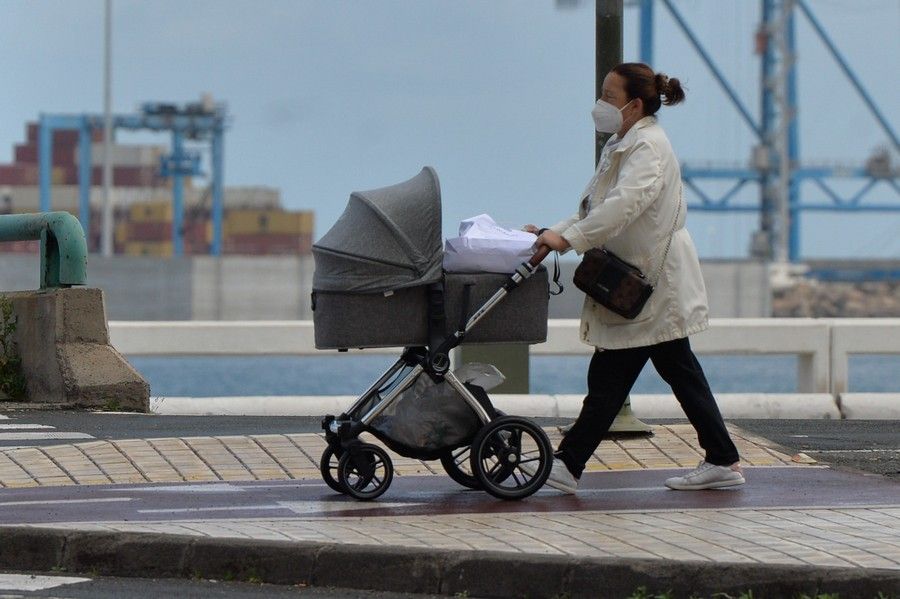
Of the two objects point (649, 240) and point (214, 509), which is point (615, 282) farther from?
point (214, 509)

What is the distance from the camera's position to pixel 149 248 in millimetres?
123688

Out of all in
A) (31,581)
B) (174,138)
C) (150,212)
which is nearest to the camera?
(31,581)

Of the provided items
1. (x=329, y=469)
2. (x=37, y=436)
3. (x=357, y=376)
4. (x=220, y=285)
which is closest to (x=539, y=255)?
(x=329, y=469)

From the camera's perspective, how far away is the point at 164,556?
5.62 meters

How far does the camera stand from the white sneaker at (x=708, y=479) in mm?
7266

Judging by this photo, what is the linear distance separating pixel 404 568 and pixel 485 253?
5.75ft

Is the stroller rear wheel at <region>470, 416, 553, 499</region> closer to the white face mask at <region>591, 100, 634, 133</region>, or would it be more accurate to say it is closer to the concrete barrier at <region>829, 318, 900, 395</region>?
the white face mask at <region>591, 100, 634, 133</region>

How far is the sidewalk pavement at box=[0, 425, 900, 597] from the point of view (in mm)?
5168

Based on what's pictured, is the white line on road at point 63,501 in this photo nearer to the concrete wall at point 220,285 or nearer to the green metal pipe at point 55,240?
the green metal pipe at point 55,240

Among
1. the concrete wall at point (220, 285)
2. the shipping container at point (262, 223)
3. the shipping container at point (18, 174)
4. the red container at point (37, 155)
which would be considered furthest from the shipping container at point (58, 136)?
the concrete wall at point (220, 285)

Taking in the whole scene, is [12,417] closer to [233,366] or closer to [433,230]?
[433,230]

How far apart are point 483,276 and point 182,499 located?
1.49m

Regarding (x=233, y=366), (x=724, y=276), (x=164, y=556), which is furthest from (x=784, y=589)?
(x=724, y=276)

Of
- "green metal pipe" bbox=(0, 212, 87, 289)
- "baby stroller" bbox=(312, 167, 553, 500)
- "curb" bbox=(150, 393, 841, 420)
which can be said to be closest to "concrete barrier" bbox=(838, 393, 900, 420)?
"curb" bbox=(150, 393, 841, 420)
